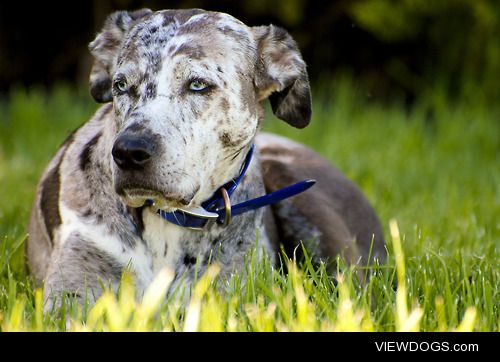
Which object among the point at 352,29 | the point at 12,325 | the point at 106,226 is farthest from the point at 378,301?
the point at 352,29

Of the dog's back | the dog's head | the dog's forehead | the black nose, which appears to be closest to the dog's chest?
the dog's head

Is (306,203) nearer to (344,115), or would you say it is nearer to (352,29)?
(344,115)

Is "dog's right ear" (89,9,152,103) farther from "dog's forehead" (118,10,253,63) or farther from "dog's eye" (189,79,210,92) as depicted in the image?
"dog's eye" (189,79,210,92)

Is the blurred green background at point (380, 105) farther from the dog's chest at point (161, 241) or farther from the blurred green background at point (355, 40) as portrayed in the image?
the dog's chest at point (161, 241)

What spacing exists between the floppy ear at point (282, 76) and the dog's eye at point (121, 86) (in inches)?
Result: 22.5

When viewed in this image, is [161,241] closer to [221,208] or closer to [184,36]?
[221,208]

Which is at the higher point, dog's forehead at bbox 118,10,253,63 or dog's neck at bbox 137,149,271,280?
dog's forehead at bbox 118,10,253,63

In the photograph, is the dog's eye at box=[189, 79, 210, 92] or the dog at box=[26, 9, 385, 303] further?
the dog's eye at box=[189, 79, 210, 92]

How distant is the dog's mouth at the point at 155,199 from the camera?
9.54 ft

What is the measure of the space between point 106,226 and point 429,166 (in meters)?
3.71

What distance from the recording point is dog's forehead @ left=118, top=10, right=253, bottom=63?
3135 millimetres

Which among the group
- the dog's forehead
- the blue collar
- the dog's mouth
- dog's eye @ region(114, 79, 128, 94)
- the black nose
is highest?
the dog's forehead

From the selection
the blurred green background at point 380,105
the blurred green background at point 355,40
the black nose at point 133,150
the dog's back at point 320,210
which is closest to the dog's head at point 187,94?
the black nose at point 133,150

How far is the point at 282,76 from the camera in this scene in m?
3.52
